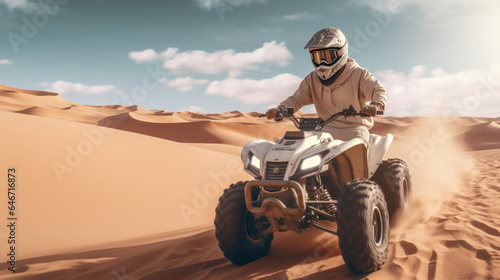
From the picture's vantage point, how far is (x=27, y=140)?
10.6 meters

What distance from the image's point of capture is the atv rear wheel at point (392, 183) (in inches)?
208

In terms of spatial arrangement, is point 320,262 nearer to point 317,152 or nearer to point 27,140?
point 317,152

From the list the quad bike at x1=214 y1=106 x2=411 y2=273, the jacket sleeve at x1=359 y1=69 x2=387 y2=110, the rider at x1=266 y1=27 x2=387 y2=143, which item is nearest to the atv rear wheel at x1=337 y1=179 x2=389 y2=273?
the quad bike at x1=214 y1=106 x2=411 y2=273

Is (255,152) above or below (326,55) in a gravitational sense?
below

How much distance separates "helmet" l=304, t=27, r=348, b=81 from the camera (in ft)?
14.5

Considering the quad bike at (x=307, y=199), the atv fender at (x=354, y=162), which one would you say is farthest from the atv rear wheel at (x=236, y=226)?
the atv fender at (x=354, y=162)

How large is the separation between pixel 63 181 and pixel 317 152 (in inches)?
293

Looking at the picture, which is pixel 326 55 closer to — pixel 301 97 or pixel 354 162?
pixel 301 97

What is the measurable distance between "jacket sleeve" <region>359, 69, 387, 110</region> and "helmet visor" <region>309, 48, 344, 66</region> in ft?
1.53

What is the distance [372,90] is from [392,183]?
129 centimetres

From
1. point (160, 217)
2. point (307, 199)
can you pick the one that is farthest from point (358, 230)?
point (160, 217)

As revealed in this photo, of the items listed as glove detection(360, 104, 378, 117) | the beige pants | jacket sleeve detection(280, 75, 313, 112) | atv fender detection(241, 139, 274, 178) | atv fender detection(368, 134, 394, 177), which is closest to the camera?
atv fender detection(241, 139, 274, 178)

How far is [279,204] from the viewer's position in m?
3.62

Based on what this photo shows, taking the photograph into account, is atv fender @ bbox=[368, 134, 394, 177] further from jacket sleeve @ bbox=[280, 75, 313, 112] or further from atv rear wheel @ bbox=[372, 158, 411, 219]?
jacket sleeve @ bbox=[280, 75, 313, 112]
